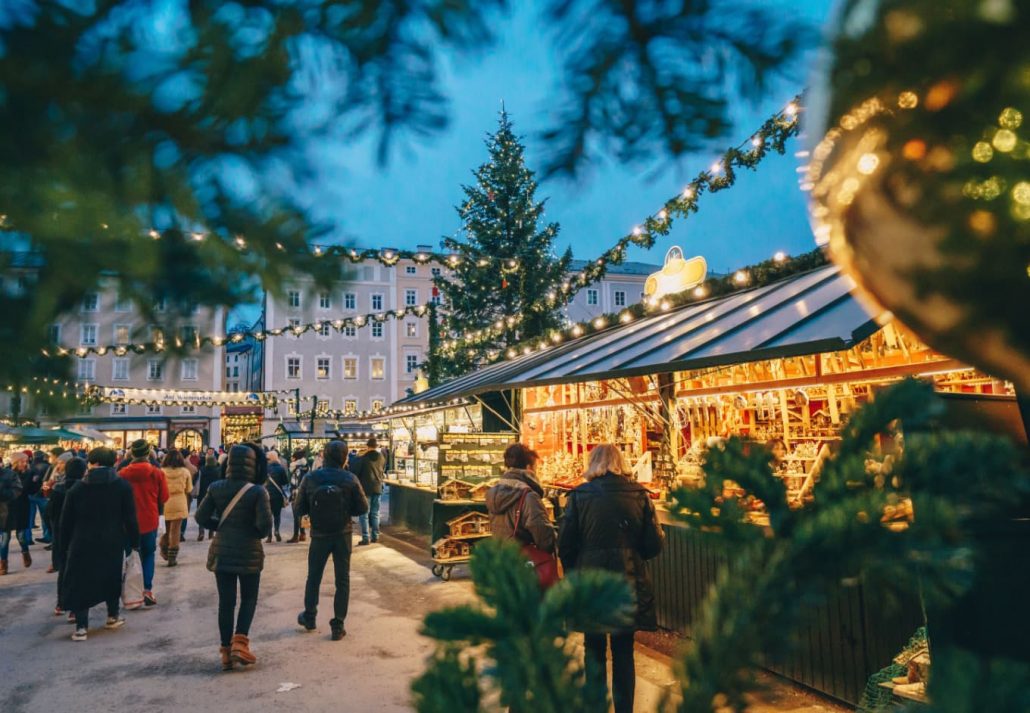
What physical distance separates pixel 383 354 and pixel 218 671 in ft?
118

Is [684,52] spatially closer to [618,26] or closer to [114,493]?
[618,26]

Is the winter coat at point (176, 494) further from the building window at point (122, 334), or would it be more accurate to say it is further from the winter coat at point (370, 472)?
the building window at point (122, 334)

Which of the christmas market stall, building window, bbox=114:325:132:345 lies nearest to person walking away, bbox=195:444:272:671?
the christmas market stall

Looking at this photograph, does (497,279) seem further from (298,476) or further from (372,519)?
(372,519)

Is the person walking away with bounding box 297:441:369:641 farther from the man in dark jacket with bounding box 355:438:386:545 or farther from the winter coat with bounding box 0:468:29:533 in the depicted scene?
the winter coat with bounding box 0:468:29:533

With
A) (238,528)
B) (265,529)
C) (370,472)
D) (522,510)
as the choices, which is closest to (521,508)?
(522,510)

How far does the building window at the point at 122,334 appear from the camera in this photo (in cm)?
114

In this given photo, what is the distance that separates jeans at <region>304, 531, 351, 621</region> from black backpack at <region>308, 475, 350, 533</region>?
106 millimetres

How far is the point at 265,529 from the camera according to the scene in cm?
527

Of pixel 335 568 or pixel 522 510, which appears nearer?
pixel 522 510

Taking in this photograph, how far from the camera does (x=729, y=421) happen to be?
7992 mm

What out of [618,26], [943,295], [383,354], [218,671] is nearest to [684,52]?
[618,26]

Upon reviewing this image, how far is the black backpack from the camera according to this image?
6.00m

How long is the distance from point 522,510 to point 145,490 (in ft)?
17.0
